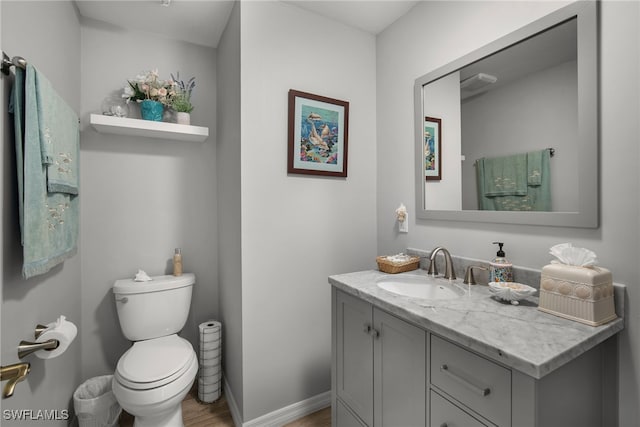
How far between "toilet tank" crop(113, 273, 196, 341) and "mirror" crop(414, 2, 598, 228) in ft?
5.35

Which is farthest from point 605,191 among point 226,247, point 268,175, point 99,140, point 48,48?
point 99,140

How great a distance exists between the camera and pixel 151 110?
1.91 meters

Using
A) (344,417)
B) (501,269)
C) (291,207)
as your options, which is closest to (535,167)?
(501,269)

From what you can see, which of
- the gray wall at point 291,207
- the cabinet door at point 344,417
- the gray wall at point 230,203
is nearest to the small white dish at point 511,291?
the cabinet door at point 344,417

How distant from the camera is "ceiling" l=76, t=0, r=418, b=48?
71.1 inches

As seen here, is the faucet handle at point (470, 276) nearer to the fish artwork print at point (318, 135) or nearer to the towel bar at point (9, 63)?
the fish artwork print at point (318, 135)

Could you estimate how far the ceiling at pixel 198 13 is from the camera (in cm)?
181

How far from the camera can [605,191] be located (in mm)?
1087

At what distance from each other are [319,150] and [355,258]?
2.52 ft

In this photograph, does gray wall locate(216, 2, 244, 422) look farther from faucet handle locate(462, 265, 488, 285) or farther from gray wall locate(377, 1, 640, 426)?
faucet handle locate(462, 265, 488, 285)

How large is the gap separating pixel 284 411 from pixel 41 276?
1.43m

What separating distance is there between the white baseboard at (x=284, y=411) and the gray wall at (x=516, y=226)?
1.07 m

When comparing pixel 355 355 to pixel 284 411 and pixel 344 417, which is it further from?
pixel 284 411

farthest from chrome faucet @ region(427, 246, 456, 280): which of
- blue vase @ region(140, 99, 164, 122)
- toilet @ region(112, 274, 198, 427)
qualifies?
blue vase @ region(140, 99, 164, 122)
